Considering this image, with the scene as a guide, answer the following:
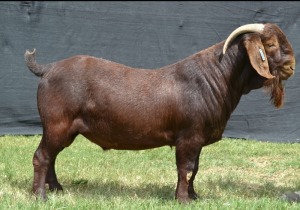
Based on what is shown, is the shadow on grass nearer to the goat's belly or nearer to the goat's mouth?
the goat's belly

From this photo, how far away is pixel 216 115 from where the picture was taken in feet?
16.9

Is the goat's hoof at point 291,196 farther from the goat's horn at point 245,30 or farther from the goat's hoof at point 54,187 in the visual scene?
the goat's hoof at point 54,187

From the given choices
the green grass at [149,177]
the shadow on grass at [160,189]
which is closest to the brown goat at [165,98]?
the green grass at [149,177]

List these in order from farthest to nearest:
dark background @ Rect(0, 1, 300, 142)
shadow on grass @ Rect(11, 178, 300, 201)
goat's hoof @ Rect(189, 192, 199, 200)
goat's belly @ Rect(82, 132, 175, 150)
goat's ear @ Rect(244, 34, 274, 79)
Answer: dark background @ Rect(0, 1, 300, 142) < shadow on grass @ Rect(11, 178, 300, 201) < goat's hoof @ Rect(189, 192, 199, 200) < goat's belly @ Rect(82, 132, 175, 150) < goat's ear @ Rect(244, 34, 274, 79)

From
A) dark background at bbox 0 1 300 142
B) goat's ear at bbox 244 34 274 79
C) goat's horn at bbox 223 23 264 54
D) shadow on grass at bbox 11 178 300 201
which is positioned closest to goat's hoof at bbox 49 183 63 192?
shadow on grass at bbox 11 178 300 201

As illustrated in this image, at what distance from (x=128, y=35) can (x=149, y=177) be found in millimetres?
3461

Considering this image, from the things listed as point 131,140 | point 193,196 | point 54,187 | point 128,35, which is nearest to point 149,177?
point 193,196

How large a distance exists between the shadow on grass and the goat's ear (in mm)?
1486

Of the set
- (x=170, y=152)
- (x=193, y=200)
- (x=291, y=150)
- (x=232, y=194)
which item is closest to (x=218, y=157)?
(x=170, y=152)

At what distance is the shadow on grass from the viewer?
18.8 ft

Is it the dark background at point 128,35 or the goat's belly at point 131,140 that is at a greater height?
the goat's belly at point 131,140

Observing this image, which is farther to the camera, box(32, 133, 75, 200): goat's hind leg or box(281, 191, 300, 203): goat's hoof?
box(281, 191, 300, 203): goat's hoof

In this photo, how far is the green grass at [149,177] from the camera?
201 inches

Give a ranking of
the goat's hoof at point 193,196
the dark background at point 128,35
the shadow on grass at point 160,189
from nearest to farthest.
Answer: the goat's hoof at point 193,196
the shadow on grass at point 160,189
the dark background at point 128,35
